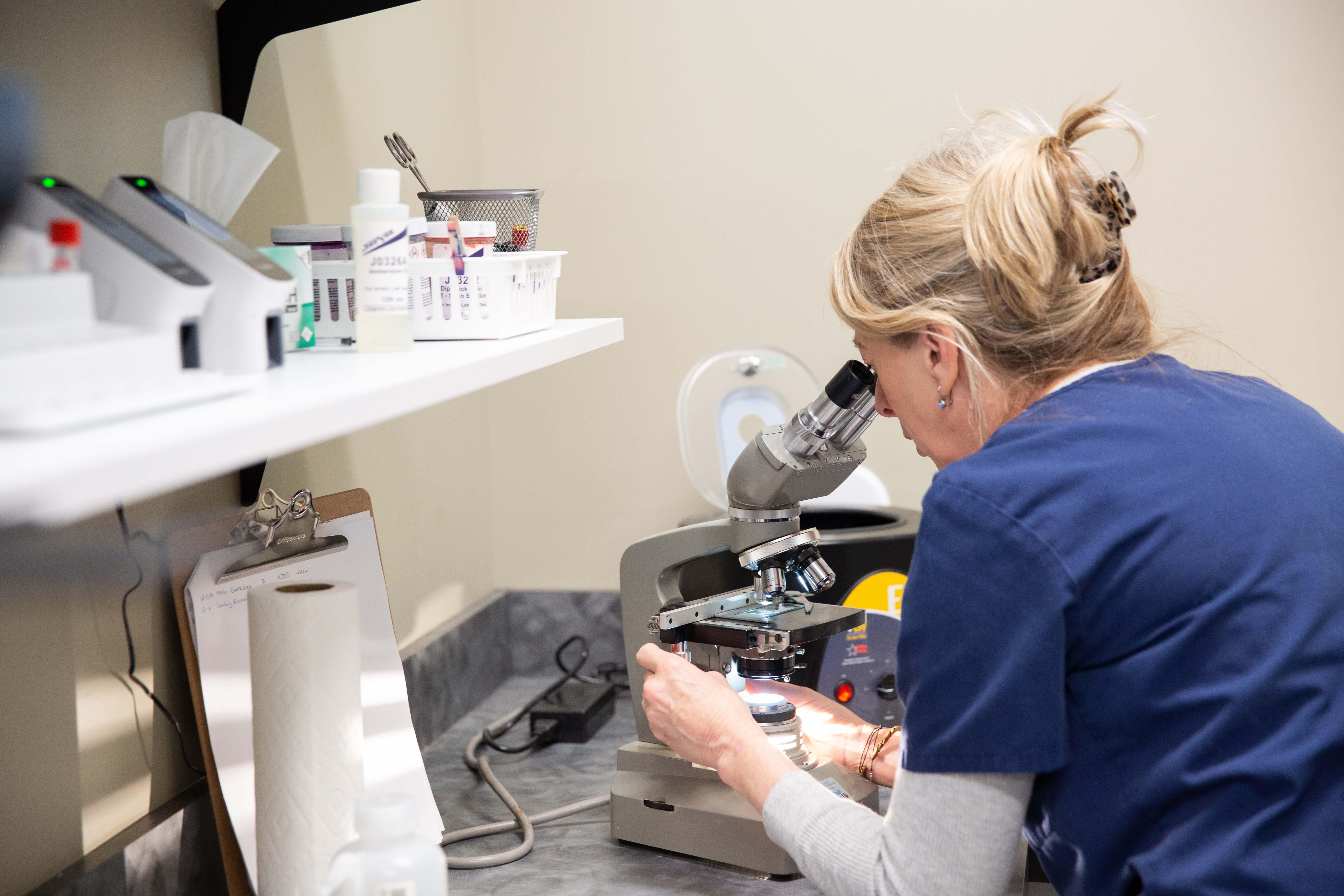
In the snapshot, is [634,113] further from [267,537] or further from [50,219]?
[50,219]

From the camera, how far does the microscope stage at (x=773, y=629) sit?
118 cm

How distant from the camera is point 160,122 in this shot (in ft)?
3.30

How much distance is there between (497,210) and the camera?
1116 mm

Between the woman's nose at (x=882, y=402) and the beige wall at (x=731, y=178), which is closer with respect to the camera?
the woman's nose at (x=882, y=402)

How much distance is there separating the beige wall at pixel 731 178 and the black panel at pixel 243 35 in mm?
461

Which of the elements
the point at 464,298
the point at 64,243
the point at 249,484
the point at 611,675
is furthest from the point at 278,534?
the point at 611,675

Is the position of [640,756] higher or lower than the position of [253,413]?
lower

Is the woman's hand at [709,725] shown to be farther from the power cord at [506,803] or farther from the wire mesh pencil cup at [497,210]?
the wire mesh pencil cup at [497,210]

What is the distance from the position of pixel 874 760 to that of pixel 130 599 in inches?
32.5

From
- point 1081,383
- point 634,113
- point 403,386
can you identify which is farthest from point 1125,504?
point 634,113

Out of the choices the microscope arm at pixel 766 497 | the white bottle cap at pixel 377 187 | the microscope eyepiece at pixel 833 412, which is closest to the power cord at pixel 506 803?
the microscope arm at pixel 766 497

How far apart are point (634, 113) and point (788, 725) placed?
1.14 metres

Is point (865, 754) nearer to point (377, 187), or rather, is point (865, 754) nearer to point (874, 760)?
point (874, 760)

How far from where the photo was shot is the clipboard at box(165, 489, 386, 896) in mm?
998
